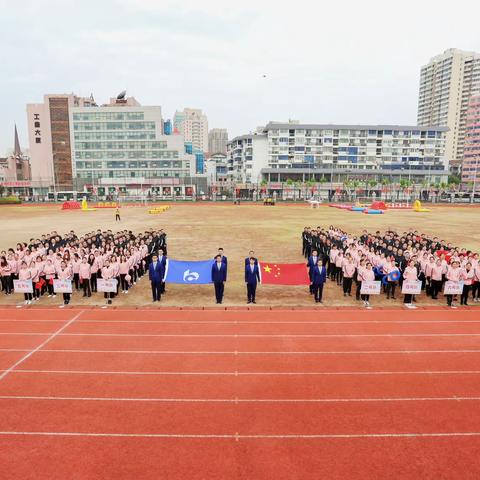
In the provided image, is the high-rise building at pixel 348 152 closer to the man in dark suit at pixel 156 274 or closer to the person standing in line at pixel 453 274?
the person standing in line at pixel 453 274

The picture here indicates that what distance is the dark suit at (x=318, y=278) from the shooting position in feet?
46.0

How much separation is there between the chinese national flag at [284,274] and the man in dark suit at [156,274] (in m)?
3.60

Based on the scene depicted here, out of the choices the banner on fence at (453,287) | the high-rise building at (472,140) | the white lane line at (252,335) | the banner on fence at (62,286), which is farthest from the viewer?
the high-rise building at (472,140)

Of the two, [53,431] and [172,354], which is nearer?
[53,431]

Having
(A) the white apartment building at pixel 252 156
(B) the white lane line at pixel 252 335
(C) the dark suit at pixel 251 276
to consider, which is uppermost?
(A) the white apartment building at pixel 252 156

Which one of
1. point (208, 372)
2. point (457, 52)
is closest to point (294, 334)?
point (208, 372)

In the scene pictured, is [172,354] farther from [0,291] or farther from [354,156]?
[354,156]

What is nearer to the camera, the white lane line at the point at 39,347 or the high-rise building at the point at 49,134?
the white lane line at the point at 39,347

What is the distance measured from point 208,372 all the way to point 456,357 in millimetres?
6139

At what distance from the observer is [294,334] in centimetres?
1127

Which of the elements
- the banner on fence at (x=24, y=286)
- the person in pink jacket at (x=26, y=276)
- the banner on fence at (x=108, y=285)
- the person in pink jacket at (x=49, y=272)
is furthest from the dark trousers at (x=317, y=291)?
the person in pink jacket at (x=26, y=276)

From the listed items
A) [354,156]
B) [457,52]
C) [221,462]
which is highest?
[457,52]

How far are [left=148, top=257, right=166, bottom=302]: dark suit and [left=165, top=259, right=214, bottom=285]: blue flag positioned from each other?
0.40 metres

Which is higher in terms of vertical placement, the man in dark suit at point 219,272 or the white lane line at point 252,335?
the man in dark suit at point 219,272
